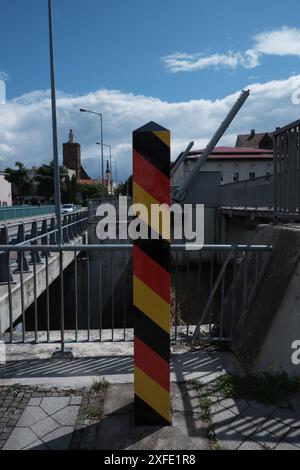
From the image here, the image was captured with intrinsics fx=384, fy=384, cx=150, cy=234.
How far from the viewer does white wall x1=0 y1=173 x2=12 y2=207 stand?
7031 cm

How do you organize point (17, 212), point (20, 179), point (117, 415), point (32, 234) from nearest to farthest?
1. point (117, 415)
2. point (32, 234)
3. point (17, 212)
4. point (20, 179)

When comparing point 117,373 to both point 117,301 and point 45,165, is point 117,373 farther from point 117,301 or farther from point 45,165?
point 45,165

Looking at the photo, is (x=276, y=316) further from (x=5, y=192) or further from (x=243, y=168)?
(x=5, y=192)

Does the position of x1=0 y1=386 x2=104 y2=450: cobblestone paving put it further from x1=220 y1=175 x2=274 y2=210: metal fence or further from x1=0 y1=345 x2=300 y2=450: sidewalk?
x1=220 y1=175 x2=274 y2=210: metal fence

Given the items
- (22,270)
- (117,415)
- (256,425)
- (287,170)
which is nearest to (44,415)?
(117,415)

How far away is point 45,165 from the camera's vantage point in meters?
77.6

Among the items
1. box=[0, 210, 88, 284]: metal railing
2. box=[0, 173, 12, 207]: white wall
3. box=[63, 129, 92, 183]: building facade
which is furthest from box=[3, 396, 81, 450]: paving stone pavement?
box=[63, 129, 92, 183]: building facade

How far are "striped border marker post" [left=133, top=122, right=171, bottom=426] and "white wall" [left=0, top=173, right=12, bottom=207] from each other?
71.2 meters

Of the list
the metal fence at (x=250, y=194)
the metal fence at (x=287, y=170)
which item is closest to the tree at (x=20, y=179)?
the metal fence at (x=250, y=194)

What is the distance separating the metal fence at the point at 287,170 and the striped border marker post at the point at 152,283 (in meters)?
2.47

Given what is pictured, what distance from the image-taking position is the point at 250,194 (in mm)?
18812

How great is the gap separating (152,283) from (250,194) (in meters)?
17.0

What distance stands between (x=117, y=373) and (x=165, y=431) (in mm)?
1043

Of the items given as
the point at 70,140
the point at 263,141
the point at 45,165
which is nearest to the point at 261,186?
the point at 263,141
